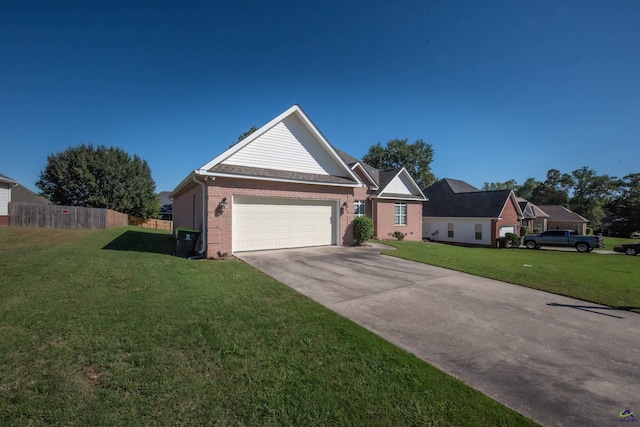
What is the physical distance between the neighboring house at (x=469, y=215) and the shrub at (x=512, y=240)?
639mm

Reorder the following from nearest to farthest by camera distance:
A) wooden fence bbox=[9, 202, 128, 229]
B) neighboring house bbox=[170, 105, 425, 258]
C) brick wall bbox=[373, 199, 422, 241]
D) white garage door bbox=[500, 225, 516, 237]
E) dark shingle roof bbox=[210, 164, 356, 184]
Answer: neighboring house bbox=[170, 105, 425, 258] < dark shingle roof bbox=[210, 164, 356, 184] < brick wall bbox=[373, 199, 422, 241] < wooden fence bbox=[9, 202, 128, 229] < white garage door bbox=[500, 225, 516, 237]

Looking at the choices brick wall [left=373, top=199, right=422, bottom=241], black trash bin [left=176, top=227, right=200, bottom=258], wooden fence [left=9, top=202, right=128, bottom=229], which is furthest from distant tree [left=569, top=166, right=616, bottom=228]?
wooden fence [left=9, top=202, right=128, bottom=229]

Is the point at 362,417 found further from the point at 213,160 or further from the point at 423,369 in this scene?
the point at 213,160

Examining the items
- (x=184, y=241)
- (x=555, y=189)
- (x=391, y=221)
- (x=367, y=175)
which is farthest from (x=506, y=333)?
(x=555, y=189)

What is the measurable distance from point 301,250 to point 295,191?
2.59 meters

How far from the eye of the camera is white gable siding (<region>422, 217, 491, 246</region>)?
27945 millimetres

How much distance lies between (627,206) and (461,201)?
42.0 m

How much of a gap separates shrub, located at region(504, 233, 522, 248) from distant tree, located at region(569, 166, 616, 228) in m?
40.8

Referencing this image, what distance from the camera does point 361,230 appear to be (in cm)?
1405

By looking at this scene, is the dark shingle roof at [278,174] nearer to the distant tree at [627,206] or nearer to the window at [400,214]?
the window at [400,214]

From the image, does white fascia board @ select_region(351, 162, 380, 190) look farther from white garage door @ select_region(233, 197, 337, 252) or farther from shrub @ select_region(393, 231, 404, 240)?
white garage door @ select_region(233, 197, 337, 252)

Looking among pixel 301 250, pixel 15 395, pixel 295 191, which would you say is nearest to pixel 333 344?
pixel 15 395

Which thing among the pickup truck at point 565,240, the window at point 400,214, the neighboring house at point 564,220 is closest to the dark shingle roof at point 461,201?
the pickup truck at point 565,240

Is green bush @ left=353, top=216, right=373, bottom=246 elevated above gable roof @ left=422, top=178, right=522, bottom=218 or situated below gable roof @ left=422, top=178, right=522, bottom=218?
below
